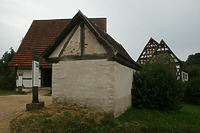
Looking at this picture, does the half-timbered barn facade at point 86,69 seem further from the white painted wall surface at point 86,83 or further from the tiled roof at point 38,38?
the tiled roof at point 38,38

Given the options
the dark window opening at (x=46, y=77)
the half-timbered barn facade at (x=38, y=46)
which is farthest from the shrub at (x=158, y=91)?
the dark window opening at (x=46, y=77)

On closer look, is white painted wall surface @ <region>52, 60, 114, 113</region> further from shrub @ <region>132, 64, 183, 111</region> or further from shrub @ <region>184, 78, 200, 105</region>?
shrub @ <region>184, 78, 200, 105</region>

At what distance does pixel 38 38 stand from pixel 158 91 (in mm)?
12793

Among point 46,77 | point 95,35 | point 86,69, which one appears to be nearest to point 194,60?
point 46,77

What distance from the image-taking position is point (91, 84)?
22.1 feet

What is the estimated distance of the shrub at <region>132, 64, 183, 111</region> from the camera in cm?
928

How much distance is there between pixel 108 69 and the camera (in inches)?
257

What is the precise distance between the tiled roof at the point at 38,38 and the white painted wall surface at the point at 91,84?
8209mm

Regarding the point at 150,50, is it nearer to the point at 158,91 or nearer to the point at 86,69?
the point at 158,91

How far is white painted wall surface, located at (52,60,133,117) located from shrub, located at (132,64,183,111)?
2.36 m

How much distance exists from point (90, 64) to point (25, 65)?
9992 mm

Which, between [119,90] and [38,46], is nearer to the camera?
[119,90]

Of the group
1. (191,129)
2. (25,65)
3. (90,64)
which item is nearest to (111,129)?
(90,64)

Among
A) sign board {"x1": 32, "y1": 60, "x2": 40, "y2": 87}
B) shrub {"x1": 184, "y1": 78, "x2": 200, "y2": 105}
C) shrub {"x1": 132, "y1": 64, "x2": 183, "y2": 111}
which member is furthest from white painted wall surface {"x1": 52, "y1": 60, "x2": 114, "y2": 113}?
shrub {"x1": 184, "y1": 78, "x2": 200, "y2": 105}
